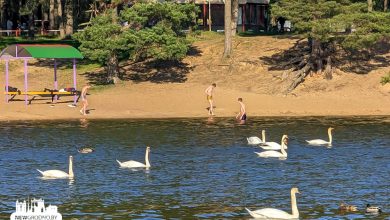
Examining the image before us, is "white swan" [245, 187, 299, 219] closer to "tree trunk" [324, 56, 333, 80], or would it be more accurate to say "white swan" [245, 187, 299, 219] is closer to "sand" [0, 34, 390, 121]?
"sand" [0, 34, 390, 121]

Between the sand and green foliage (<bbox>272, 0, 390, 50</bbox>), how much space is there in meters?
2.68

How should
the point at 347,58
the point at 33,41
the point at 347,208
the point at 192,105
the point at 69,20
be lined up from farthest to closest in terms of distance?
the point at 69,20, the point at 33,41, the point at 347,58, the point at 192,105, the point at 347,208

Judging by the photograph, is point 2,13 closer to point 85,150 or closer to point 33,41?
point 33,41

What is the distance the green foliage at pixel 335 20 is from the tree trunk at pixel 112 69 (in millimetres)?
11063

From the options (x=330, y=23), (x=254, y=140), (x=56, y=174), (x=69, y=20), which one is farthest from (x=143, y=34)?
(x=56, y=174)

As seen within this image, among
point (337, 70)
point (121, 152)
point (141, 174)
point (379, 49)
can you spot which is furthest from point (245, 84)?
point (141, 174)

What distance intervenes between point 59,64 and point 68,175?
3632cm

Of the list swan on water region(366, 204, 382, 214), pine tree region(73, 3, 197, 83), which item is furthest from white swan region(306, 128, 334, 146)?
pine tree region(73, 3, 197, 83)

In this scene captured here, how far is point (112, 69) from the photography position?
6488 cm

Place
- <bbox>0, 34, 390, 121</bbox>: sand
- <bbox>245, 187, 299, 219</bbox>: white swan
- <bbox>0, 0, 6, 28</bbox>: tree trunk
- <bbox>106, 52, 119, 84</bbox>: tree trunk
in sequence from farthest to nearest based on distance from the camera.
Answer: <bbox>0, 0, 6, 28</bbox>: tree trunk
<bbox>106, 52, 119, 84</bbox>: tree trunk
<bbox>0, 34, 390, 121</bbox>: sand
<bbox>245, 187, 299, 219</bbox>: white swan

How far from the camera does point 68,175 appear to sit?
35375 mm

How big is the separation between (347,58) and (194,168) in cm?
3002

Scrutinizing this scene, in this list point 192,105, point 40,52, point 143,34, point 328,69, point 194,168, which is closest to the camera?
point 194,168

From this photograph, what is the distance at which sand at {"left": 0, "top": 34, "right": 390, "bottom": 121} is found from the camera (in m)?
55.7
